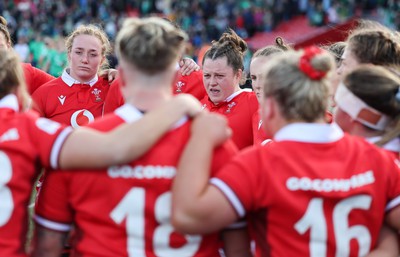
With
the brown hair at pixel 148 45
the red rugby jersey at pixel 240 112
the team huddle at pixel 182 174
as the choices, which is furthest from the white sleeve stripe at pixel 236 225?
the red rugby jersey at pixel 240 112

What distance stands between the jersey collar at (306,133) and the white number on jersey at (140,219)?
1.66 ft

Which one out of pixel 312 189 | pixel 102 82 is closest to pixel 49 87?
pixel 102 82

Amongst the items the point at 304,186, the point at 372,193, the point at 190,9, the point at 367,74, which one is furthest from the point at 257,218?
the point at 190,9

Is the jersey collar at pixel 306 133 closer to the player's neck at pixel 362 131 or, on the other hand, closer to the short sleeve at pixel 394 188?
the short sleeve at pixel 394 188

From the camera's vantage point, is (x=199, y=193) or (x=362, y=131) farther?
(x=362, y=131)

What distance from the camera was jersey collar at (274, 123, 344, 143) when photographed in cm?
247

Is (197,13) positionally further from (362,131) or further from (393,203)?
(393,203)

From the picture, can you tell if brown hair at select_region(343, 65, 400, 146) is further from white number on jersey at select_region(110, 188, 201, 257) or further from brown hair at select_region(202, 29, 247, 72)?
brown hair at select_region(202, 29, 247, 72)

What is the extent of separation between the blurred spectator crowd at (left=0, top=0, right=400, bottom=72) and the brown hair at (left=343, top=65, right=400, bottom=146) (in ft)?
70.2

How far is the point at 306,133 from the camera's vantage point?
2.47m

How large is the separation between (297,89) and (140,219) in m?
0.78

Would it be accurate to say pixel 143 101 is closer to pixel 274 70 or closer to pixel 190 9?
pixel 274 70

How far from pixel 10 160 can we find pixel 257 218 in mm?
1007

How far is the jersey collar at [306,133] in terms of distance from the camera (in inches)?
97.3
